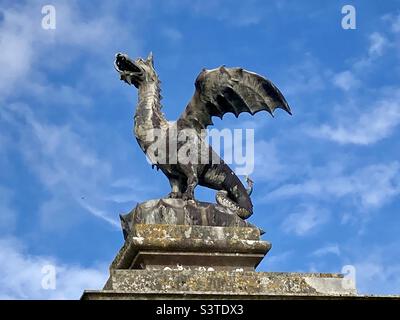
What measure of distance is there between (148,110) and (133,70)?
0.65 meters

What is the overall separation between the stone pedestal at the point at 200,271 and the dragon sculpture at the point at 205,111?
104 centimetres

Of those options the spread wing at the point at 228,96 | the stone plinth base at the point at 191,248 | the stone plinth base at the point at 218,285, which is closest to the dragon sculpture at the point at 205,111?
the spread wing at the point at 228,96

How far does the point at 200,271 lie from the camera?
38.7 feet

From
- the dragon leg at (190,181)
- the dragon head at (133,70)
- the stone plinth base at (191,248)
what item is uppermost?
the dragon head at (133,70)

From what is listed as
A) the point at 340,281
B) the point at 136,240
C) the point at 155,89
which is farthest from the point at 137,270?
the point at 155,89

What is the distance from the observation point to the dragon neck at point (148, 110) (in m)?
13.8

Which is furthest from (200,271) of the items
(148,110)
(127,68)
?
(127,68)

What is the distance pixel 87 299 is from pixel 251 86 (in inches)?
166

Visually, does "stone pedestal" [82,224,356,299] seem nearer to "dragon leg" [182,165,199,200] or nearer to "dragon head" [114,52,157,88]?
"dragon leg" [182,165,199,200]

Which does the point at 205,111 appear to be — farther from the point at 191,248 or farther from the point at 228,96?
the point at 191,248

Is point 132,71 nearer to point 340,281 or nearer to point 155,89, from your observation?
point 155,89

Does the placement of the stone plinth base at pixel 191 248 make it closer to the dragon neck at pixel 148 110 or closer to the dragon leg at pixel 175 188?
the dragon leg at pixel 175 188
